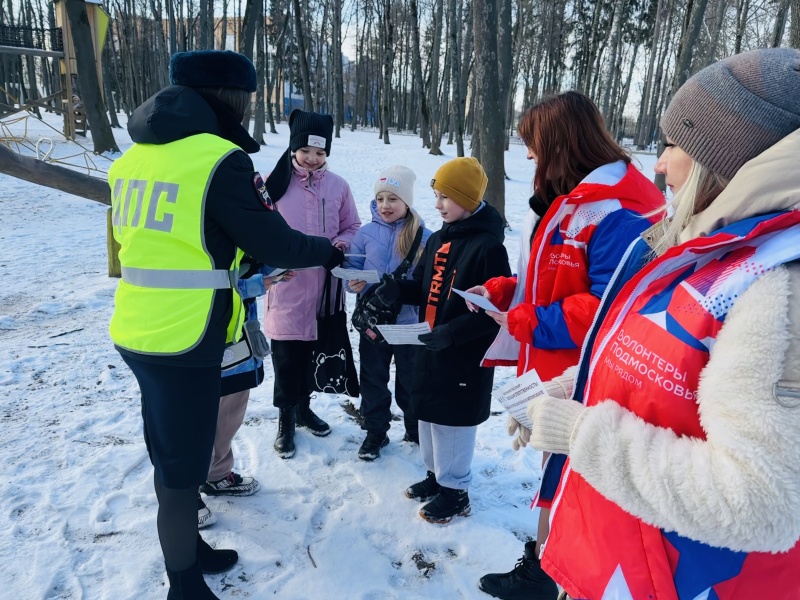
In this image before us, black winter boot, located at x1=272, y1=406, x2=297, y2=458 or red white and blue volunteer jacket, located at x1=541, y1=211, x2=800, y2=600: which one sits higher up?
red white and blue volunteer jacket, located at x1=541, y1=211, x2=800, y2=600

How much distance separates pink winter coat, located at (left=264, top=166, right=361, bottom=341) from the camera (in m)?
3.32

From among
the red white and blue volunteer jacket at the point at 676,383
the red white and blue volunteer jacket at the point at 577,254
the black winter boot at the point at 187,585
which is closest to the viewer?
the red white and blue volunteer jacket at the point at 676,383

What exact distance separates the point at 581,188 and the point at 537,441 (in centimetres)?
98

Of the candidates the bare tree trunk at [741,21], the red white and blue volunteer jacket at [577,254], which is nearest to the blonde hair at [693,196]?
the red white and blue volunteer jacket at [577,254]

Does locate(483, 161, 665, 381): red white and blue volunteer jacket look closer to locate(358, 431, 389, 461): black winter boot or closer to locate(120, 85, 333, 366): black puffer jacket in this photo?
locate(120, 85, 333, 366): black puffer jacket

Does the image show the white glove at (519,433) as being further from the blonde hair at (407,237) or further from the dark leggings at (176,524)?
the blonde hair at (407,237)

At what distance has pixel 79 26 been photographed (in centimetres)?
1197

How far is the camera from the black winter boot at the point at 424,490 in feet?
9.79

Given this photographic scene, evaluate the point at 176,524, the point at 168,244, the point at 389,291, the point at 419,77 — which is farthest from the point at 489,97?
the point at 419,77

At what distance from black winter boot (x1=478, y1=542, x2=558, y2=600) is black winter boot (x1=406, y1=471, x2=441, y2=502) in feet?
2.24

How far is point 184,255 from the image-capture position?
6.21 feet

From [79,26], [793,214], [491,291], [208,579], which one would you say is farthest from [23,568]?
[79,26]

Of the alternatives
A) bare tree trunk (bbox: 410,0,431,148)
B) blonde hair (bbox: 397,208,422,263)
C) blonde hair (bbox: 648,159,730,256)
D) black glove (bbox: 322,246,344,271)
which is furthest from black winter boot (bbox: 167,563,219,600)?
bare tree trunk (bbox: 410,0,431,148)

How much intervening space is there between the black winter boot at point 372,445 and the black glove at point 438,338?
3.79 ft
